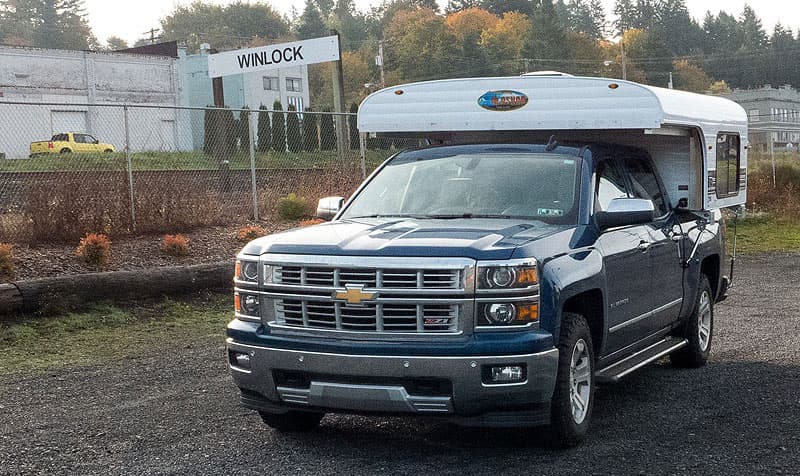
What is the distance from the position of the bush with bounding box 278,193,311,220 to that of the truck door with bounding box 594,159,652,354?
10232 millimetres

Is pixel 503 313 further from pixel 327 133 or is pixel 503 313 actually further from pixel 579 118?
pixel 327 133

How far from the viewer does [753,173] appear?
27.6 meters

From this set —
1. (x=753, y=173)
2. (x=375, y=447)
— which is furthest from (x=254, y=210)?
(x=753, y=173)

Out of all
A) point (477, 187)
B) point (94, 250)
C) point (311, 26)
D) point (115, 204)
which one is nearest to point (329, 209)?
point (477, 187)

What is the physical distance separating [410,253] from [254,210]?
11706mm

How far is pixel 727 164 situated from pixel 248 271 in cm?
537

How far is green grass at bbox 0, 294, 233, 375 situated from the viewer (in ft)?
32.1

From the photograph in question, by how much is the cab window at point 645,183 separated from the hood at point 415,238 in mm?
1604

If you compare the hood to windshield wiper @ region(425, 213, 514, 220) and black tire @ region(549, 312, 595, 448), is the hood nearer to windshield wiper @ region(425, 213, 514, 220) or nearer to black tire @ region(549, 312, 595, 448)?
windshield wiper @ region(425, 213, 514, 220)

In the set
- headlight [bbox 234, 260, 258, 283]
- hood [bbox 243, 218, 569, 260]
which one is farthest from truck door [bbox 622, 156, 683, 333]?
headlight [bbox 234, 260, 258, 283]

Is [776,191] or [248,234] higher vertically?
[248,234]

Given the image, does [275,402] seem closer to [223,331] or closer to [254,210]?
[223,331]

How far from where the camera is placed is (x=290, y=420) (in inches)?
262

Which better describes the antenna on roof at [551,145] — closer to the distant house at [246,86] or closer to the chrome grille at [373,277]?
the chrome grille at [373,277]
